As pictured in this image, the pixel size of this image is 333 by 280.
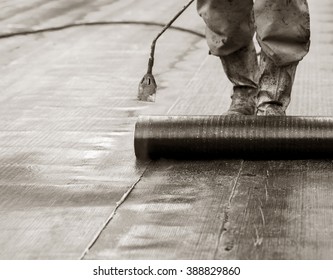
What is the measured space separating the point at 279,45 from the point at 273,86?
0.15 metres

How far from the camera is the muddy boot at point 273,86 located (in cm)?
308

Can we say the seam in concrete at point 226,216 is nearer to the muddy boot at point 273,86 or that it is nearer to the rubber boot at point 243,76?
the muddy boot at point 273,86

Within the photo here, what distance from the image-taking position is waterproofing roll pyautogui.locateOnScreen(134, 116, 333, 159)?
2827 millimetres

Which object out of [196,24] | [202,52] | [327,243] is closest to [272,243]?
[327,243]

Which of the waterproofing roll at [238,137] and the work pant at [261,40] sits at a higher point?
the work pant at [261,40]

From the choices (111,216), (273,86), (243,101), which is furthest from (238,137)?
(111,216)

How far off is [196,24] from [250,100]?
3.09 metres

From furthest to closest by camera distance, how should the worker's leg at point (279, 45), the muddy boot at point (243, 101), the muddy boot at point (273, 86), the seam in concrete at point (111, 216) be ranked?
the muddy boot at point (243, 101), the muddy boot at point (273, 86), the worker's leg at point (279, 45), the seam in concrete at point (111, 216)

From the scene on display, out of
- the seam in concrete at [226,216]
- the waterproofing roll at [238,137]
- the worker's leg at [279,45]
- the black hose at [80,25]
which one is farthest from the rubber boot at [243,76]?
the black hose at [80,25]

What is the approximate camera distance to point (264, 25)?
2977mm

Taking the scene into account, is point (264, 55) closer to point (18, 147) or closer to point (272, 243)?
point (18, 147)

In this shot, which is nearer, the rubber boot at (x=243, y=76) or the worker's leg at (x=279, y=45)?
the worker's leg at (x=279, y=45)

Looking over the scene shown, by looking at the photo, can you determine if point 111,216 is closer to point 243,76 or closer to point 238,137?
point 238,137

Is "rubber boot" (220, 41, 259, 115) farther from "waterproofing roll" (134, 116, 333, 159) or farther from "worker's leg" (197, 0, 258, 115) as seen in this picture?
"waterproofing roll" (134, 116, 333, 159)
